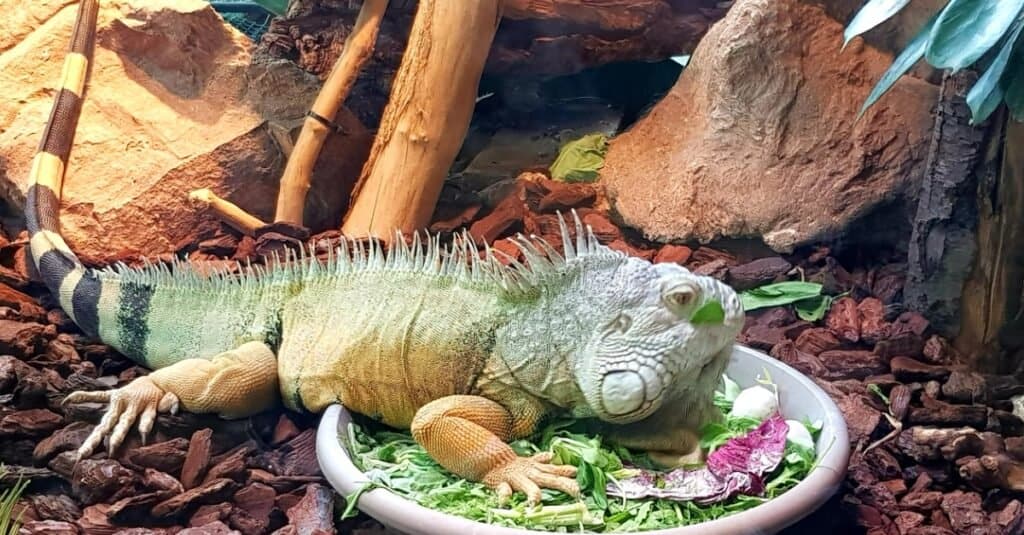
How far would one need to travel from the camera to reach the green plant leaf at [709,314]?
2160 millimetres

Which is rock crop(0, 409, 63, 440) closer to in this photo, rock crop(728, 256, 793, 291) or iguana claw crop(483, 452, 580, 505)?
iguana claw crop(483, 452, 580, 505)

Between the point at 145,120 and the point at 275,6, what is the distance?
699 mm

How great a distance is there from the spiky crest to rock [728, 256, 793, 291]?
60 cm

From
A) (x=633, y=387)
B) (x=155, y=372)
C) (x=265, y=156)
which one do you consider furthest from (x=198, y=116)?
(x=633, y=387)

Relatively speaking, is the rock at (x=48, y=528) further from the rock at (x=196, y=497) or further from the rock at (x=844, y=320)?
the rock at (x=844, y=320)

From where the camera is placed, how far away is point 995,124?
2.65 metres

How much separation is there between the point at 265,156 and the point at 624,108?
1.45 meters

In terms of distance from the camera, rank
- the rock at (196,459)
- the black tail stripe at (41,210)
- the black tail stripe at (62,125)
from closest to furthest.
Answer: the rock at (196,459) < the black tail stripe at (41,210) < the black tail stripe at (62,125)

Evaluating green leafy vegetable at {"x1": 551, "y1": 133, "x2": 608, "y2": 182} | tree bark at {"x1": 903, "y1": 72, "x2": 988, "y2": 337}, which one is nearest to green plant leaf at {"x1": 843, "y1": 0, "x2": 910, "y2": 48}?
tree bark at {"x1": 903, "y1": 72, "x2": 988, "y2": 337}

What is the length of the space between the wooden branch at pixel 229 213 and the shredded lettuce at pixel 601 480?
1.29 meters

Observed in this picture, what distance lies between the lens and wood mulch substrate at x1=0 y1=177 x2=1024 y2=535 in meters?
2.17

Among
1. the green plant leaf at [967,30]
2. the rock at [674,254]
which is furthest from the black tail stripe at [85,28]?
the green plant leaf at [967,30]

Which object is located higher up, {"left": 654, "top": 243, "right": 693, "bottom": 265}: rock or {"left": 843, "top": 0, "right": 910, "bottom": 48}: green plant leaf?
{"left": 843, "top": 0, "right": 910, "bottom": 48}: green plant leaf

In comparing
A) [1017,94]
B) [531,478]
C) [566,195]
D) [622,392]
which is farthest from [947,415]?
[566,195]
